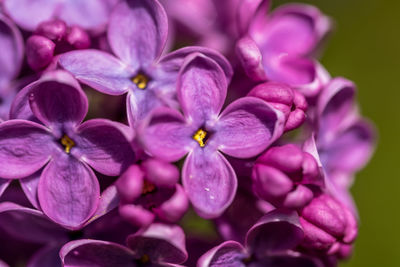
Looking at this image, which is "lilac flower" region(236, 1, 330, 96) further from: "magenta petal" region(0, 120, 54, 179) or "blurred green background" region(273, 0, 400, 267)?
"blurred green background" region(273, 0, 400, 267)

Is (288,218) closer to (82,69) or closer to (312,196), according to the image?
(312,196)

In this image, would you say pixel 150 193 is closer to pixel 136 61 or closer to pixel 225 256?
pixel 225 256

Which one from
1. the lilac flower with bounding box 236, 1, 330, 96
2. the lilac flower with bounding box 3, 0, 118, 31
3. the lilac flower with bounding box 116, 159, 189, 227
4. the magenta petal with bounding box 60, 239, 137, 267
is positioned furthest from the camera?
the lilac flower with bounding box 3, 0, 118, 31

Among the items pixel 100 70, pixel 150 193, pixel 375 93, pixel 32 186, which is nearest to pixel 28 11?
pixel 100 70

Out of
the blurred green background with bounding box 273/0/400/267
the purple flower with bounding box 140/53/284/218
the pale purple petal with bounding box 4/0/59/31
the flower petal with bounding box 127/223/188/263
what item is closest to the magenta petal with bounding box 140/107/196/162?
the purple flower with bounding box 140/53/284/218

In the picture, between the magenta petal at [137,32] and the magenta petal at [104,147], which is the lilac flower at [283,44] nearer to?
the magenta petal at [137,32]

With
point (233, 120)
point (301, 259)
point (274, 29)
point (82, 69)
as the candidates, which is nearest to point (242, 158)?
point (233, 120)

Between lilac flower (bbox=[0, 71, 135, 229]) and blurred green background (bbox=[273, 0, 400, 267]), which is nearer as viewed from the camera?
lilac flower (bbox=[0, 71, 135, 229])

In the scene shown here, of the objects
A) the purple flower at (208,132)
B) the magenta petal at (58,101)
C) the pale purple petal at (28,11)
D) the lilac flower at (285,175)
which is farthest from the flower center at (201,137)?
the pale purple petal at (28,11)
